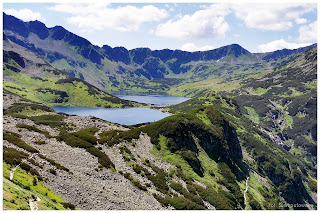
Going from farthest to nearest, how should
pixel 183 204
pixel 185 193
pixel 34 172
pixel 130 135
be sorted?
1. pixel 130 135
2. pixel 185 193
3. pixel 183 204
4. pixel 34 172

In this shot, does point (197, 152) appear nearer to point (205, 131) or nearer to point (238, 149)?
point (205, 131)

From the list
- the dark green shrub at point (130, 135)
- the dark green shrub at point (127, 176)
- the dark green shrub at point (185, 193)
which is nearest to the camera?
the dark green shrub at point (127, 176)

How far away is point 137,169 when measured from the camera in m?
60.8

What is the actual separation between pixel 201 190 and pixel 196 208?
39.4ft

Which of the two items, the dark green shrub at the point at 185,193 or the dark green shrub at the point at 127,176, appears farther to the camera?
the dark green shrub at the point at 185,193

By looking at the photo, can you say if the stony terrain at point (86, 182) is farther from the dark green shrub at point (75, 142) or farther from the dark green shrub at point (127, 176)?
the dark green shrub at point (75, 142)

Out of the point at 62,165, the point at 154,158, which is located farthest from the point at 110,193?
the point at 154,158

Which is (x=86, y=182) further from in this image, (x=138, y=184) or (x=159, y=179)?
(x=159, y=179)

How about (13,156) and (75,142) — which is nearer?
(13,156)

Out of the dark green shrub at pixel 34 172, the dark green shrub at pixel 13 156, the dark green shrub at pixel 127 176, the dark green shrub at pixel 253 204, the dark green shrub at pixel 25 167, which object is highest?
the dark green shrub at pixel 13 156

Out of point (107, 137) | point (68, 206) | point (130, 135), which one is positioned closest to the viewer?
point (68, 206)


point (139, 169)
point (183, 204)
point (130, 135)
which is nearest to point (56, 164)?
point (139, 169)

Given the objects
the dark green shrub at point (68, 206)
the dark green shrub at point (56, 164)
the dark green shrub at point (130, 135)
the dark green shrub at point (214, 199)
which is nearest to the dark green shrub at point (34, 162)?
the dark green shrub at point (56, 164)

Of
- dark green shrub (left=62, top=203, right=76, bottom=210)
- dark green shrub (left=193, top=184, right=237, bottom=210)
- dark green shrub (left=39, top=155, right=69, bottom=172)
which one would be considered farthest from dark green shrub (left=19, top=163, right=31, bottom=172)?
dark green shrub (left=193, top=184, right=237, bottom=210)
